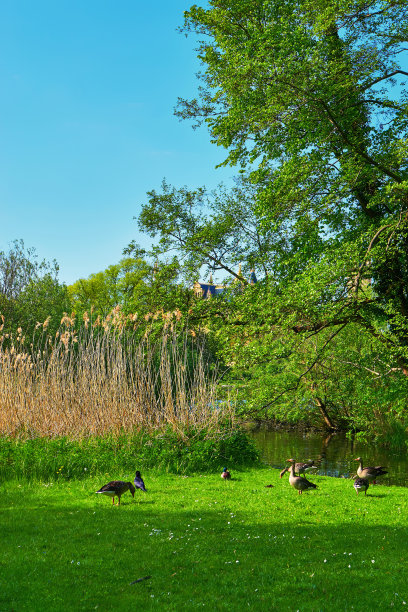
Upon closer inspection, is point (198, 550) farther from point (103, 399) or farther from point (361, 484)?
point (103, 399)

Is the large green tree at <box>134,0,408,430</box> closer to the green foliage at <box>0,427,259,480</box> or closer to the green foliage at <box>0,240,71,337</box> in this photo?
the green foliage at <box>0,427,259,480</box>

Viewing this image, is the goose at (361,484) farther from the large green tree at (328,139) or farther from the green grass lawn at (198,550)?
the large green tree at (328,139)

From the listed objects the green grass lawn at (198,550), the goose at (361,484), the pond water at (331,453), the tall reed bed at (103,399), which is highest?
the tall reed bed at (103,399)

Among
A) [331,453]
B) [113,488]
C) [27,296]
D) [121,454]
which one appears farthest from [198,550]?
[27,296]

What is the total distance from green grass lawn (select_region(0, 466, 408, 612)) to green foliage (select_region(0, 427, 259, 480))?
56cm

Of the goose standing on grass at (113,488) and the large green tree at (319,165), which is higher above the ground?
the large green tree at (319,165)

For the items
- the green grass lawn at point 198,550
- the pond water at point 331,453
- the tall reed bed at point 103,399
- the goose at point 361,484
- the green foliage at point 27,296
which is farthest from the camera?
the green foliage at point 27,296

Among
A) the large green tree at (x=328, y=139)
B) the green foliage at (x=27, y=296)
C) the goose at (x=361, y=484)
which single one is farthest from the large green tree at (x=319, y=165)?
the green foliage at (x=27, y=296)

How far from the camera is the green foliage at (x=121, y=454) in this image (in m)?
10.1

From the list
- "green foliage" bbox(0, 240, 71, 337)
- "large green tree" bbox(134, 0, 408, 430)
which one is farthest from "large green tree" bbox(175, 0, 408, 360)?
"green foliage" bbox(0, 240, 71, 337)

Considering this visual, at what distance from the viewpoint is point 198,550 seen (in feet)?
19.6

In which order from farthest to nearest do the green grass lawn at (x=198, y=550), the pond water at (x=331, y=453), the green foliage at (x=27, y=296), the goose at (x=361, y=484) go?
the green foliage at (x=27, y=296)
the pond water at (x=331, y=453)
the goose at (x=361, y=484)
the green grass lawn at (x=198, y=550)

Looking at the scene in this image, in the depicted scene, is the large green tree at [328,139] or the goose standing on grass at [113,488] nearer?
the goose standing on grass at [113,488]

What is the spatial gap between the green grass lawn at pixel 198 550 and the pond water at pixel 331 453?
5870 mm
